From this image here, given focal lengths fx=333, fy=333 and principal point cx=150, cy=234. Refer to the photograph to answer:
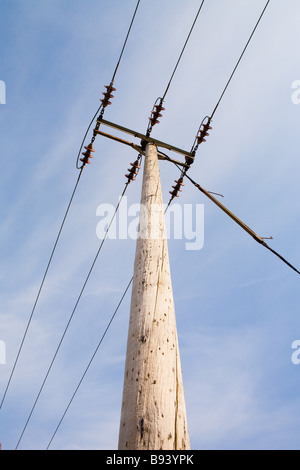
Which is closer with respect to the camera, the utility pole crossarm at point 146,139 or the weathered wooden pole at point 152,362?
the weathered wooden pole at point 152,362

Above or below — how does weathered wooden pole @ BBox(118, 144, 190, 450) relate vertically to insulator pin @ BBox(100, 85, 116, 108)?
below

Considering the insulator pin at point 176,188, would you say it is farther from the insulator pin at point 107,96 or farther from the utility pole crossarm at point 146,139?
the insulator pin at point 107,96

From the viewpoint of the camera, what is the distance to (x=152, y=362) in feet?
8.55

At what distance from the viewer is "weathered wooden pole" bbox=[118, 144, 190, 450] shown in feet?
7.37

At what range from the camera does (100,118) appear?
6840mm

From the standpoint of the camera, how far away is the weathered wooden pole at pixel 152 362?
2246 mm

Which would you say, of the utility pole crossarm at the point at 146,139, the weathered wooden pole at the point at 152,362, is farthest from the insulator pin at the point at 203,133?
the weathered wooden pole at the point at 152,362

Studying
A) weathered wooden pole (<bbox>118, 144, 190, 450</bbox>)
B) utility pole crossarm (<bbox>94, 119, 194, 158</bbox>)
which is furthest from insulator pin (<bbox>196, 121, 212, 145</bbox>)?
weathered wooden pole (<bbox>118, 144, 190, 450</bbox>)

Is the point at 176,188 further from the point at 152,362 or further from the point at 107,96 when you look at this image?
the point at 152,362

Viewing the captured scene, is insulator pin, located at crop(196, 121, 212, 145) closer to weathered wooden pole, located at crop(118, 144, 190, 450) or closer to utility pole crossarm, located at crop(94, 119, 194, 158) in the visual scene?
utility pole crossarm, located at crop(94, 119, 194, 158)

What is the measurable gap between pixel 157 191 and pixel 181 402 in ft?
8.73

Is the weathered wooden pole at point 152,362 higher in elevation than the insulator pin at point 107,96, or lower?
lower
